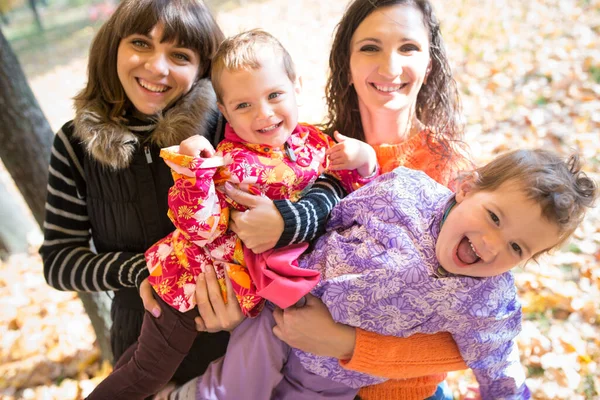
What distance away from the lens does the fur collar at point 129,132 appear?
6.45 ft

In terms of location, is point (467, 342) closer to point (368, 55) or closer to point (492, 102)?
point (368, 55)

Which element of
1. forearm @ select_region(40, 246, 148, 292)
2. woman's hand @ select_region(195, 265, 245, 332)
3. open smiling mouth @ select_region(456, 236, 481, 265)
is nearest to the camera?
open smiling mouth @ select_region(456, 236, 481, 265)

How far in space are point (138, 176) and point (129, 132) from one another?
189 millimetres

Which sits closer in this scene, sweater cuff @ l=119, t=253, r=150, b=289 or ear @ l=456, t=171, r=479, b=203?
ear @ l=456, t=171, r=479, b=203

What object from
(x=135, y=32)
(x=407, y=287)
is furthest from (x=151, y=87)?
(x=407, y=287)

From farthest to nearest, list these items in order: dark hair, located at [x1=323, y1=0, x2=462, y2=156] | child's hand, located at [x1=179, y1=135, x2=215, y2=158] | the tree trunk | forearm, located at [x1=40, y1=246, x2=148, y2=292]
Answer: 1. the tree trunk
2. dark hair, located at [x1=323, y1=0, x2=462, y2=156]
3. forearm, located at [x1=40, y1=246, x2=148, y2=292]
4. child's hand, located at [x1=179, y1=135, x2=215, y2=158]

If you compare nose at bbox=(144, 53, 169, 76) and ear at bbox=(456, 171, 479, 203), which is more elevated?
nose at bbox=(144, 53, 169, 76)

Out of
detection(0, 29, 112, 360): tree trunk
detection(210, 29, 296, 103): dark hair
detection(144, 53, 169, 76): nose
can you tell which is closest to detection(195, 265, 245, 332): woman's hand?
detection(210, 29, 296, 103): dark hair

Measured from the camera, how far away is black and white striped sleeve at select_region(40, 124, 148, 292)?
212cm

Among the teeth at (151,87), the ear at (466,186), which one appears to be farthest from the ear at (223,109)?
the ear at (466,186)

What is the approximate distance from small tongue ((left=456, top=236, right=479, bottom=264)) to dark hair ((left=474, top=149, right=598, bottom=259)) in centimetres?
20

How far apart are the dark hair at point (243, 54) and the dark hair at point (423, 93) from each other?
1.75 ft

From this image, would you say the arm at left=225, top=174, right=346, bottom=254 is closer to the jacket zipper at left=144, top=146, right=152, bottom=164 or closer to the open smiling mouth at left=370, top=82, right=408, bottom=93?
the jacket zipper at left=144, top=146, right=152, bottom=164

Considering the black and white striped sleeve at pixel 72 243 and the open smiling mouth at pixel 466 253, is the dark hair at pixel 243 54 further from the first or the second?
the open smiling mouth at pixel 466 253
